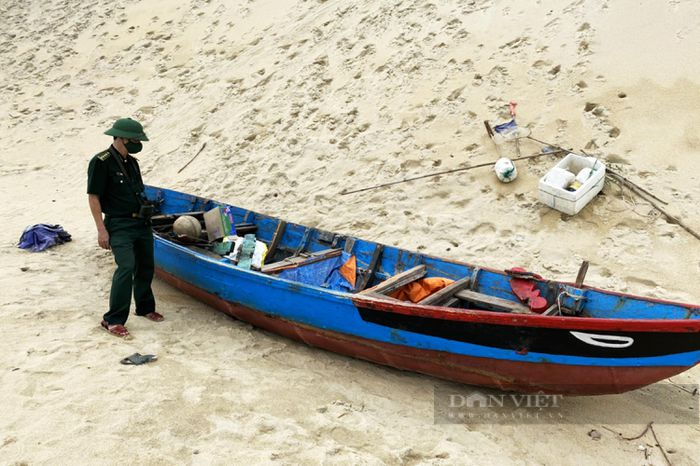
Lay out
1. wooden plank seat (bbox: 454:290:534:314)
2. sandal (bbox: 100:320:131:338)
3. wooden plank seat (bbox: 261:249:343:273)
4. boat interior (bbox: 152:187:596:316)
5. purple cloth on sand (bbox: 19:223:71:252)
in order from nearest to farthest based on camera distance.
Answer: wooden plank seat (bbox: 454:290:534:314), boat interior (bbox: 152:187:596:316), sandal (bbox: 100:320:131:338), wooden plank seat (bbox: 261:249:343:273), purple cloth on sand (bbox: 19:223:71:252)

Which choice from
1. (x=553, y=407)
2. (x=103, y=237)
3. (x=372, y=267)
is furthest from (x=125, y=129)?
(x=553, y=407)

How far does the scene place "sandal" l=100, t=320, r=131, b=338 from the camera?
4.92 meters

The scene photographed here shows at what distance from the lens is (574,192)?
20.7 feet

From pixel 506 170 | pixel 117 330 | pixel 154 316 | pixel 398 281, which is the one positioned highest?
pixel 506 170

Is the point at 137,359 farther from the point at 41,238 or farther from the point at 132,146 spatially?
the point at 41,238

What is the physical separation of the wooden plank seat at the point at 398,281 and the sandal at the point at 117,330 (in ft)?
6.98

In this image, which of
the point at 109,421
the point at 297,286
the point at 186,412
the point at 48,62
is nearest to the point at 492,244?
the point at 297,286

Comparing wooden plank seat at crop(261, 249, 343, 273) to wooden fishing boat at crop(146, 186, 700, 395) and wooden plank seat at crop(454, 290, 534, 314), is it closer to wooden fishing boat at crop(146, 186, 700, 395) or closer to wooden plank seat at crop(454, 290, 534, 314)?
wooden fishing boat at crop(146, 186, 700, 395)

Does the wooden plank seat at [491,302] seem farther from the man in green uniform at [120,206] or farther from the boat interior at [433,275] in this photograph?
the man in green uniform at [120,206]

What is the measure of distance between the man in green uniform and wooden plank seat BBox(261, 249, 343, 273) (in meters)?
1.27

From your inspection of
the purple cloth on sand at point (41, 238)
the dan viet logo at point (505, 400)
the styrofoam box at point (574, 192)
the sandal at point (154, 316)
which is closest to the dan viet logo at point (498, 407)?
the dan viet logo at point (505, 400)

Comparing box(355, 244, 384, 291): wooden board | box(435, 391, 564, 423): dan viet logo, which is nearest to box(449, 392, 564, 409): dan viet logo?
box(435, 391, 564, 423): dan viet logo

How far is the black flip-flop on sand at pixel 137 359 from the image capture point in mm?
4418

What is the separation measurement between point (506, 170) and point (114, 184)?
4588 millimetres
